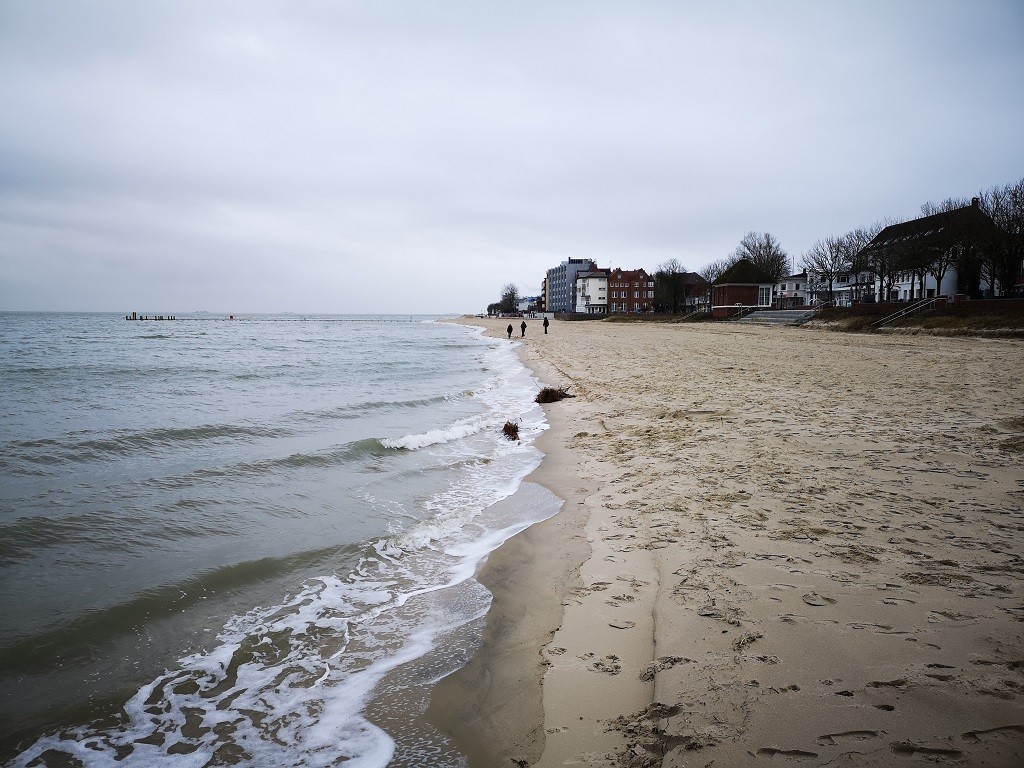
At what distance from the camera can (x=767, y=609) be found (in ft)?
11.3

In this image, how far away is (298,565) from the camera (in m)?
5.13

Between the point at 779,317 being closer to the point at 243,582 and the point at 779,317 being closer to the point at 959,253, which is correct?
the point at 959,253

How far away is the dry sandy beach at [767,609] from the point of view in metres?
2.42

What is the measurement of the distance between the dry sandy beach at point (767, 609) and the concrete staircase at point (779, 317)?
170ft

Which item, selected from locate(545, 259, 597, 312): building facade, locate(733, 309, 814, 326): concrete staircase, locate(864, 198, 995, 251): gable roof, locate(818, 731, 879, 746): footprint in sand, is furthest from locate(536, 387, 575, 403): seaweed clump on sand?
locate(545, 259, 597, 312): building facade

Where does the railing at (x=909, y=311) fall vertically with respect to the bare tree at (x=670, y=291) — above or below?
below

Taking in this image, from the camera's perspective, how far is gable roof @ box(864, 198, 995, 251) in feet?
146

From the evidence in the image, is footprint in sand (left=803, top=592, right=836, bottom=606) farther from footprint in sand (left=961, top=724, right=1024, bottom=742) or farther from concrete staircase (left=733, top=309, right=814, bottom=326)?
concrete staircase (left=733, top=309, right=814, bottom=326)

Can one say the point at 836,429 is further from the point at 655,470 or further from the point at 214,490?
the point at 214,490

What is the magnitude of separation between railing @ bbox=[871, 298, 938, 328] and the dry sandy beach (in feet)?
129

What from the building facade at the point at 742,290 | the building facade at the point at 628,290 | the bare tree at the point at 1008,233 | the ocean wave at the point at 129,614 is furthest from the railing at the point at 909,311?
the building facade at the point at 628,290

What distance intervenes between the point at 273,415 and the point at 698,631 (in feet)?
39.2

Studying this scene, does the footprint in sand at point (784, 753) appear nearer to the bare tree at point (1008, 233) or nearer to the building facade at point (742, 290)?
the bare tree at point (1008, 233)

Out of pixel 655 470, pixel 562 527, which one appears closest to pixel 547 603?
pixel 562 527
